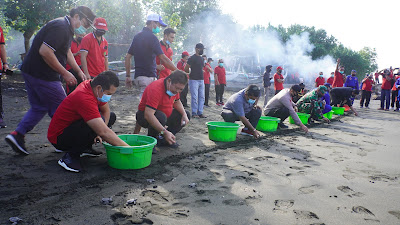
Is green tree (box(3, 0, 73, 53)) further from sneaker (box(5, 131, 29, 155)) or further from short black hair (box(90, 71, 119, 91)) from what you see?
short black hair (box(90, 71, 119, 91))

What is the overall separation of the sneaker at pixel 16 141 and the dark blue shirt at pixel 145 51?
1921 millimetres

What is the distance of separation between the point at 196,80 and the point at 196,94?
0.34m

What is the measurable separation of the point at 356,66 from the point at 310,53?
901 cm

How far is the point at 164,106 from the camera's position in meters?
3.63

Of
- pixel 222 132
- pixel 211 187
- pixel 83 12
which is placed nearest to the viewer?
pixel 211 187

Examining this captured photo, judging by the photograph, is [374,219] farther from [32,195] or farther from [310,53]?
[310,53]

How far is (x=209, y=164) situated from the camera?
3285 mm

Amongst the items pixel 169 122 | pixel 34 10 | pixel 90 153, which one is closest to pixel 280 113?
pixel 169 122

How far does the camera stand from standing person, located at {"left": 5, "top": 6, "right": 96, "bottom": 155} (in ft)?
9.46

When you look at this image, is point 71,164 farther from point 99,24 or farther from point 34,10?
point 34,10

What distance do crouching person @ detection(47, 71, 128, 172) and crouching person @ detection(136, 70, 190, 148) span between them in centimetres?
59

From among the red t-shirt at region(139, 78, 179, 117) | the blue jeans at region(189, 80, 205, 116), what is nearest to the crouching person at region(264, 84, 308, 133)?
the blue jeans at region(189, 80, 205, 116)

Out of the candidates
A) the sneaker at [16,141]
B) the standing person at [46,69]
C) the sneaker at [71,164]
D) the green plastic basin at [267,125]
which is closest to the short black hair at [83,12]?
the standing person at [46,69]

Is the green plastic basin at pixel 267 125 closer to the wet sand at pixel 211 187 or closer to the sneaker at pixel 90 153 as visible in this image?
the wet sand at pixel 211 187
